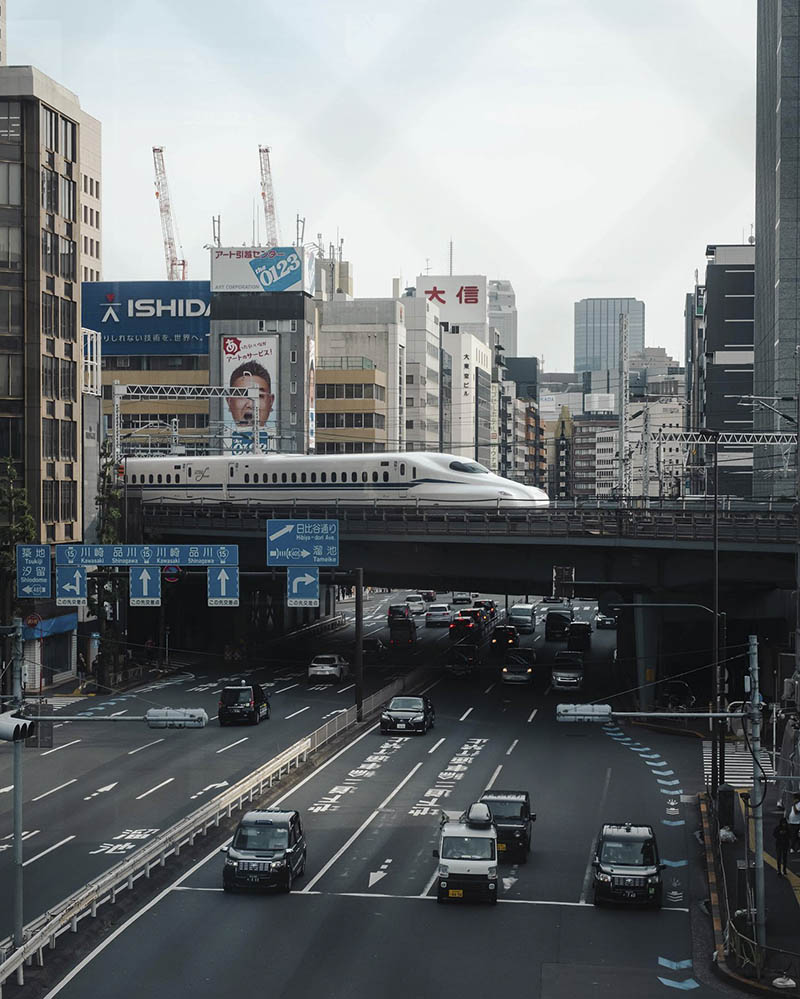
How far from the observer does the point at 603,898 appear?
34.0m

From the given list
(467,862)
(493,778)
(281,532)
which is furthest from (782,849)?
(281,532)

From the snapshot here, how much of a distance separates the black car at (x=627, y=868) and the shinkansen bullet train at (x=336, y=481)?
41.9 meters

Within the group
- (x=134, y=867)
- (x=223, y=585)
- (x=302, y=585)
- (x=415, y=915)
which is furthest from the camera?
(x=302, y=585)

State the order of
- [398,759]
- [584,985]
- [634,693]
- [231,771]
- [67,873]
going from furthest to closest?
[634,693]
[398,759]
[231,771]
[67,873]
[584,985]

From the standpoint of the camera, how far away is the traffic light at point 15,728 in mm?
27266

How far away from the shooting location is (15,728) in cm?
2733

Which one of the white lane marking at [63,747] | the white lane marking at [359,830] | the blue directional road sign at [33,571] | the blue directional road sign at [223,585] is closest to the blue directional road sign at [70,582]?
the blue directional road sign at [33,571]

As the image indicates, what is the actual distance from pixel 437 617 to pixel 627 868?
82481 millimetres

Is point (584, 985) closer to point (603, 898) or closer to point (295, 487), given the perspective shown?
point (603, 898)

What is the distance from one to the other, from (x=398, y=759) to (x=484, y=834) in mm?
19179

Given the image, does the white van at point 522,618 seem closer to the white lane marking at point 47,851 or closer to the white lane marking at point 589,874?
the white lane marking at point 589,874

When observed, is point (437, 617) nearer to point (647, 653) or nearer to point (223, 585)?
point (647, 653)

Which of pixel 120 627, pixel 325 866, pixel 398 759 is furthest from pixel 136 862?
pixel 120 627

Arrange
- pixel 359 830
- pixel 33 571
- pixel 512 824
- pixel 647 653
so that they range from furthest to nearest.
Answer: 1. pixel 647 653
2. pixel 33 571
3. pixel 359 830
4. pixel 512 824
